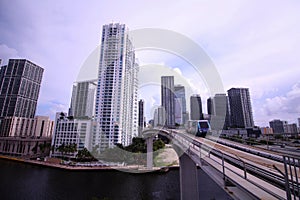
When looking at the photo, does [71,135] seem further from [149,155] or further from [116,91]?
[149,155]

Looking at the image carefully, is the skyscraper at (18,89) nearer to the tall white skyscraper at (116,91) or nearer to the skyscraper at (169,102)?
the tall white skyscraper at (116,91)

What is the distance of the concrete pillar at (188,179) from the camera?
538 centimetres

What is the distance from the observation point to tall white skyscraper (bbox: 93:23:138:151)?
1534cm

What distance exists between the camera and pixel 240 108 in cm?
1288

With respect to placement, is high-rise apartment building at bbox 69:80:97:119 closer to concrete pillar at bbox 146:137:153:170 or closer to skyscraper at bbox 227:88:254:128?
concrete pillar at bbox 146:137:153:170

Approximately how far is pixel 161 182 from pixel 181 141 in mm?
6466

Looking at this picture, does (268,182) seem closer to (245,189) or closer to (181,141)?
(245,189)

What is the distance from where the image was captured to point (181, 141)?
4.61m

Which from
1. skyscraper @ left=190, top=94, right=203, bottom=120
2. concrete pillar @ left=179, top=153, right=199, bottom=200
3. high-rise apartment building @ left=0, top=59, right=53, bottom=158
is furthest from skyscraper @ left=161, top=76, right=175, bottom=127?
high-rise apartment building @ left=0, top=59, right=53, bottom=158

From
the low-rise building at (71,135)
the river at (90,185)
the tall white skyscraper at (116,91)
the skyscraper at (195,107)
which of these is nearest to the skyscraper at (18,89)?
the low-rise building at (71,135)

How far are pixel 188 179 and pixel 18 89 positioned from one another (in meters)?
33.5

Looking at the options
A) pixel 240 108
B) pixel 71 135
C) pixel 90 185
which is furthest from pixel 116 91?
pixel 240 108

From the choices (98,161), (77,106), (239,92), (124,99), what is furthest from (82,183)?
(77,106)

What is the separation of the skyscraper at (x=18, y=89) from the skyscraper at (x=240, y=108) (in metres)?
33.4
